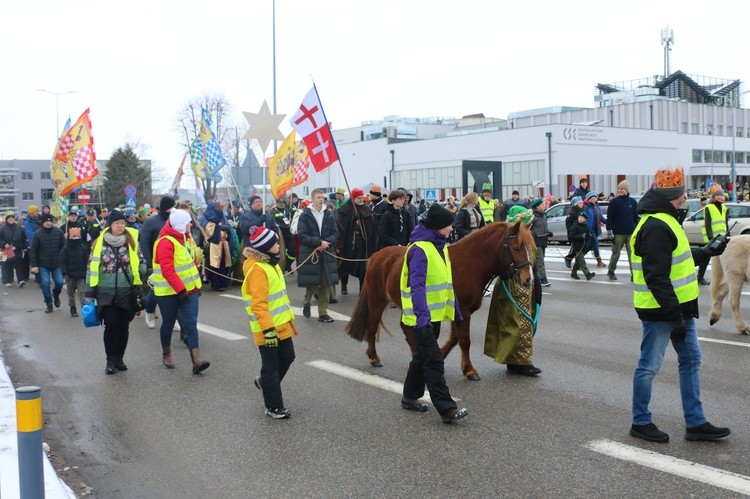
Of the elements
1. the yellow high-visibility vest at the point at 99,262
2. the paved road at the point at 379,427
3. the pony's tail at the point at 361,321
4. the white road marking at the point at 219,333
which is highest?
the yellow high-visibility vest at the point at 99,262

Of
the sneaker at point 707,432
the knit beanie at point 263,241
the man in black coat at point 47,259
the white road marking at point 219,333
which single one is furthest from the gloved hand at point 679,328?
the man in black coat at point 47,259

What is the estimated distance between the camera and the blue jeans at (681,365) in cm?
568

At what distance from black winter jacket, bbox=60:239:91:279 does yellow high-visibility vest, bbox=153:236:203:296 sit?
19.8 feet

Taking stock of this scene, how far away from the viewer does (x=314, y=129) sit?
56.3 ft

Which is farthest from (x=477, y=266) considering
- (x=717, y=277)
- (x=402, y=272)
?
(x=717, y=277)

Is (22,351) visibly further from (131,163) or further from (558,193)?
(131,163)

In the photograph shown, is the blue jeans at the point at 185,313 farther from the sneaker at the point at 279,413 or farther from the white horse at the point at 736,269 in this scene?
the white horse at the point at 736,269

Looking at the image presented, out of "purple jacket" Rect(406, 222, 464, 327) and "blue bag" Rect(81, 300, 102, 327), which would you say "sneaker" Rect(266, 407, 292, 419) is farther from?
"blue bag" Rect(81, 300, 102, 327)

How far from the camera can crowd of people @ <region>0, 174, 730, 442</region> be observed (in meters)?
5.67

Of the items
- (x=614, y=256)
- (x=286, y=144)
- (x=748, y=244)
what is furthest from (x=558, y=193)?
(x=748, y=244)

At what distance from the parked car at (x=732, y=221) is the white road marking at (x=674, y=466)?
1774 centimetres

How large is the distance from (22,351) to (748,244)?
30.7ft

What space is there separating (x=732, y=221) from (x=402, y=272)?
60.6 feet

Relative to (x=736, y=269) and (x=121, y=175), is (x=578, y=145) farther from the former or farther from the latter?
(x=736, y=269)
